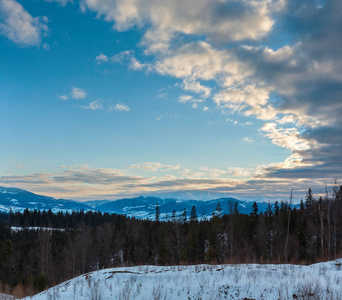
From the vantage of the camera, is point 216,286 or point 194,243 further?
point 194,243

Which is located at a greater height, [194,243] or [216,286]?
[216,286]

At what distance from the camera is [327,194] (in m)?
48.8

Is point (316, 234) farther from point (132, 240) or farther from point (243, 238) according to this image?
point (132, 240)

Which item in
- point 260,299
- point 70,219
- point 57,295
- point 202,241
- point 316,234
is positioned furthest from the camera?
point 70,219

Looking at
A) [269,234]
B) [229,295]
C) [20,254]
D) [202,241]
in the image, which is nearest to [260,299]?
[229,295]

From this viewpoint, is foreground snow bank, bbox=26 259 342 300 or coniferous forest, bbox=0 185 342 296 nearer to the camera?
foreground snow bank, bbox=26 259 342 300

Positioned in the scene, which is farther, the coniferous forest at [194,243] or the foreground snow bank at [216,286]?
the coniferous forest at [194,243]

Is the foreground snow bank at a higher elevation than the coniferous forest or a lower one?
higher

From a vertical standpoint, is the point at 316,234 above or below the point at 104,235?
above

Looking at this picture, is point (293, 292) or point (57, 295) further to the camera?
point (57, 295)

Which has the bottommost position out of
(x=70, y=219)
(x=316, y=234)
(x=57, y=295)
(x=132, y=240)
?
(x=70, y=219)

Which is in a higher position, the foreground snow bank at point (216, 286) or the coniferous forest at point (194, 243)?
the foreground snow bank at point (216, 286)

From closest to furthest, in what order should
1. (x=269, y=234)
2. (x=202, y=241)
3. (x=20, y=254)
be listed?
(x=269, y=234) < (x=202, y=241) < (x=20, y=254)

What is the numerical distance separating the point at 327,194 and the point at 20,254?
89214 mm
